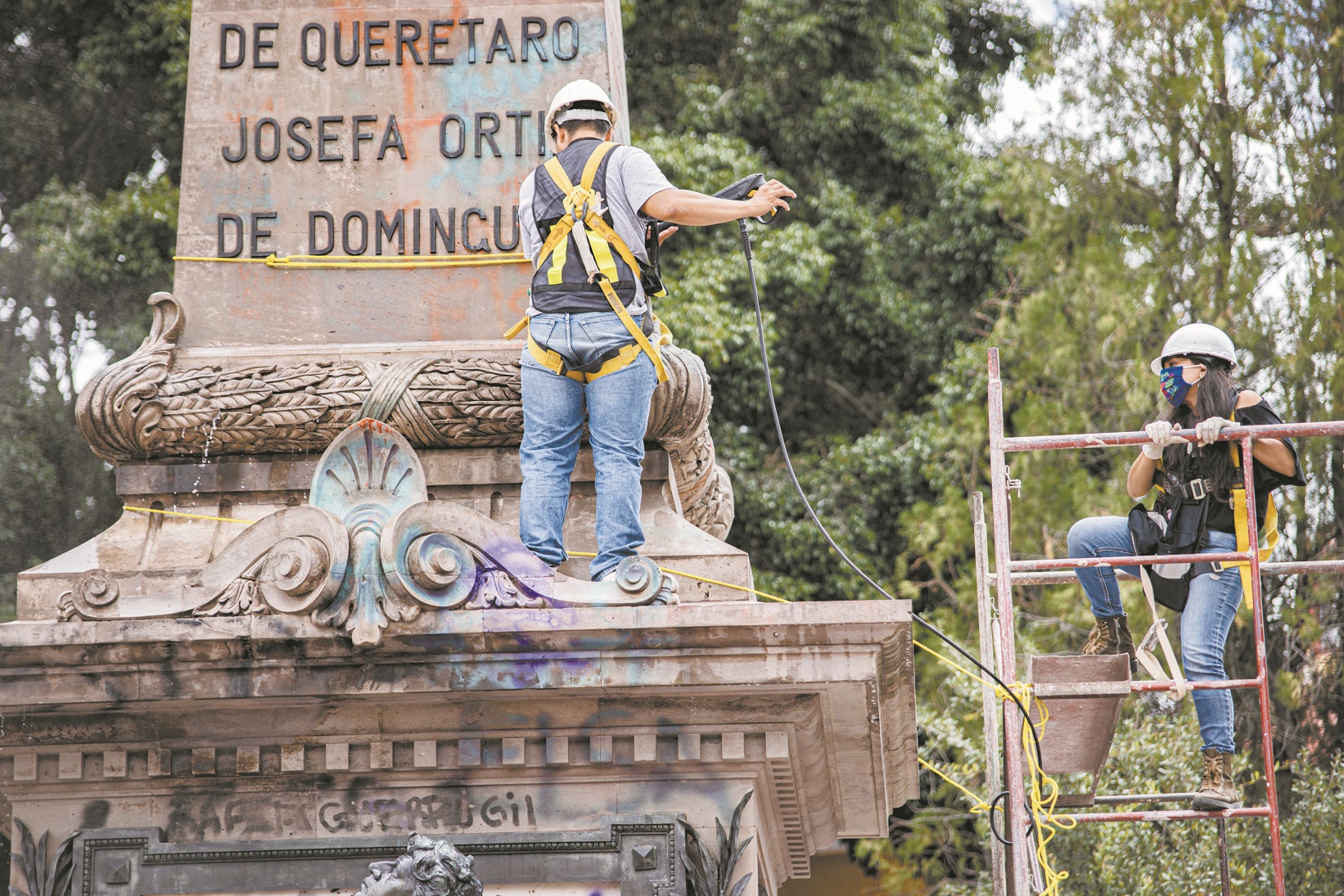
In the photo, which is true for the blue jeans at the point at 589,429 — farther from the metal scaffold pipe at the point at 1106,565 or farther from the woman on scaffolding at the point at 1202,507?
the woman on scaffolding at the point at 1202,507

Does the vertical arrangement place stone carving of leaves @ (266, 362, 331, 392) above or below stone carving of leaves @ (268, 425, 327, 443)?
above

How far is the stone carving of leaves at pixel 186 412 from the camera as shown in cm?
824

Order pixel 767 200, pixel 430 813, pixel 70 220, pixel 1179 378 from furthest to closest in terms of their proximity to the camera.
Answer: pixel 70 220
pixel 1179 378
pixel 767 200
pixel 430 813

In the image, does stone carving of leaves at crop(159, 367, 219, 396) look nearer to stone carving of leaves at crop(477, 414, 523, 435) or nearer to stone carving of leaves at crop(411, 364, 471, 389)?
stone carving of leaves at crop(411, 364, 471, 389)

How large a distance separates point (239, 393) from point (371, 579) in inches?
62.1

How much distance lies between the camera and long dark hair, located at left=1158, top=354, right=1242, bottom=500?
27.5ft

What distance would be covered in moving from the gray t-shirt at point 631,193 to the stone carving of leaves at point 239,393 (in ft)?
4.36

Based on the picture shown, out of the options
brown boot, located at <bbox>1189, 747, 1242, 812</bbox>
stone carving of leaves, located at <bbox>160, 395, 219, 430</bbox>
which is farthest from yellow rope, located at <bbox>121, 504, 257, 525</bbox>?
brown boot, located at <bbox>1189, 747, 1242, 812</bbox>

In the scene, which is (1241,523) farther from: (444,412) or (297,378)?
(297,378)

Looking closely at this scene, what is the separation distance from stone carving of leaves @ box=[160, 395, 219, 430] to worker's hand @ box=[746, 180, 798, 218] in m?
2.57

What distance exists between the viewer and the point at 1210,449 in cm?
843

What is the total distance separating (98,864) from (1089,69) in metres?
17.5

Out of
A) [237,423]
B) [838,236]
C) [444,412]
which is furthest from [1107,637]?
[838,236]

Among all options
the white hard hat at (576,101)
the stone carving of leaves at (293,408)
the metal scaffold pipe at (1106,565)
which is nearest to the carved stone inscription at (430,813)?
the stone carving of leaves at (293,408)
